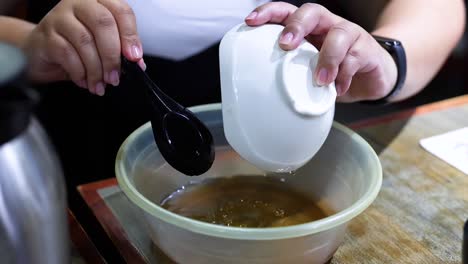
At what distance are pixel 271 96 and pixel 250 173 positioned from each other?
21 centimetres

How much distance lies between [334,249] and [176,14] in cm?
48

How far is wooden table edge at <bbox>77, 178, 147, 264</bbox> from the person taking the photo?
2.17 feet

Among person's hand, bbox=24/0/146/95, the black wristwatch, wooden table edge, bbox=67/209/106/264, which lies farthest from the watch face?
wooden table edge, bbox=67/209/106/264

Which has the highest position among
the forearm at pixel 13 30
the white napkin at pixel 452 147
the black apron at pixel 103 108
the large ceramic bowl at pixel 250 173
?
the forearm at pixel 13 30

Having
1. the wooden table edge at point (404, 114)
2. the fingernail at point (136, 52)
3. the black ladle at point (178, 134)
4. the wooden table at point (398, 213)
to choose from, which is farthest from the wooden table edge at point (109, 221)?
the wooden table edge at point (404, 114)

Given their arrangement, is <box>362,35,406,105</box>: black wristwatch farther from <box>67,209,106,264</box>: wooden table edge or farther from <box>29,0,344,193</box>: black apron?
<box>67,209,106,264</box>: wooden table edge

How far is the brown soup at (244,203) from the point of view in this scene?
0.67 meters

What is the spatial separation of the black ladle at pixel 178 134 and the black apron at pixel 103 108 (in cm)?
31

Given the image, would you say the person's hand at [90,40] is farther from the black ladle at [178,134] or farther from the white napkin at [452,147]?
the white napkin at [452,147]

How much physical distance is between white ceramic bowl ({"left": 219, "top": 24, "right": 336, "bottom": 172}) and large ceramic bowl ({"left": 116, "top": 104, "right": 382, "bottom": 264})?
92 millimetres

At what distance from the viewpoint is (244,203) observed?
2.29 feet

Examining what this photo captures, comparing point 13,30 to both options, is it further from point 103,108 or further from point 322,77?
point 322,77

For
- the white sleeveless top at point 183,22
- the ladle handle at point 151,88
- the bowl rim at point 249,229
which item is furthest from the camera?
the white sleeveless top at point 183,22

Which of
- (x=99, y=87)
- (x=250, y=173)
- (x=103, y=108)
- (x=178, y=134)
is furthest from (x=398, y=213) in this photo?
(x=103, y=108)
